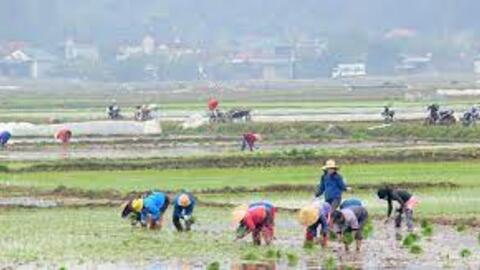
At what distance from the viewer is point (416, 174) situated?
3269cm

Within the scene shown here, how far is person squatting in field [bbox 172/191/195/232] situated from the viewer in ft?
77.8

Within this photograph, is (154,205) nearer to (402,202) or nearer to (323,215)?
(323,215)

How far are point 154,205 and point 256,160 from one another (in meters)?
13.1

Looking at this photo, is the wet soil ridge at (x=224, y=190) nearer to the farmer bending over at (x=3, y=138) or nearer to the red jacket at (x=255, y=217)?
the red jacket at (x=255, y=217)

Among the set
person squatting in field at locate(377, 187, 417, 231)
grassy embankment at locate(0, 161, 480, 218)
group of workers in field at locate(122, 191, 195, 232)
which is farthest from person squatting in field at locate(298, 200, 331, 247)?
grassy embankment at locate(0, 161, 480, 218)

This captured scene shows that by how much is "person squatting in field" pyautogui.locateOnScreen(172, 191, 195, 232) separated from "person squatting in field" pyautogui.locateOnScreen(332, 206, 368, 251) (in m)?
2.92

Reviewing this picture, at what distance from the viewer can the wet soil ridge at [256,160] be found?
3666 centimetres

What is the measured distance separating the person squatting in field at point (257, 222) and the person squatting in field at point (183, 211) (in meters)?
1.66

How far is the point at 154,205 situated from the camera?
24266 mm

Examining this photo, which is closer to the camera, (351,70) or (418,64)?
(418,64)

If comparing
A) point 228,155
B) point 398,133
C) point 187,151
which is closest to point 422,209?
point 228,155

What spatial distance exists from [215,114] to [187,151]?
45.0 feet

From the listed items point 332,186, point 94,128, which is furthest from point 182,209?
point 94,128

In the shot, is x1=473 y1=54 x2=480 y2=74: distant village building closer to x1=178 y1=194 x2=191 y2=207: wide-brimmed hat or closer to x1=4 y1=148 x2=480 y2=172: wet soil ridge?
x1=4 y1=148 x2=480 y2=172: wet soil ridge
